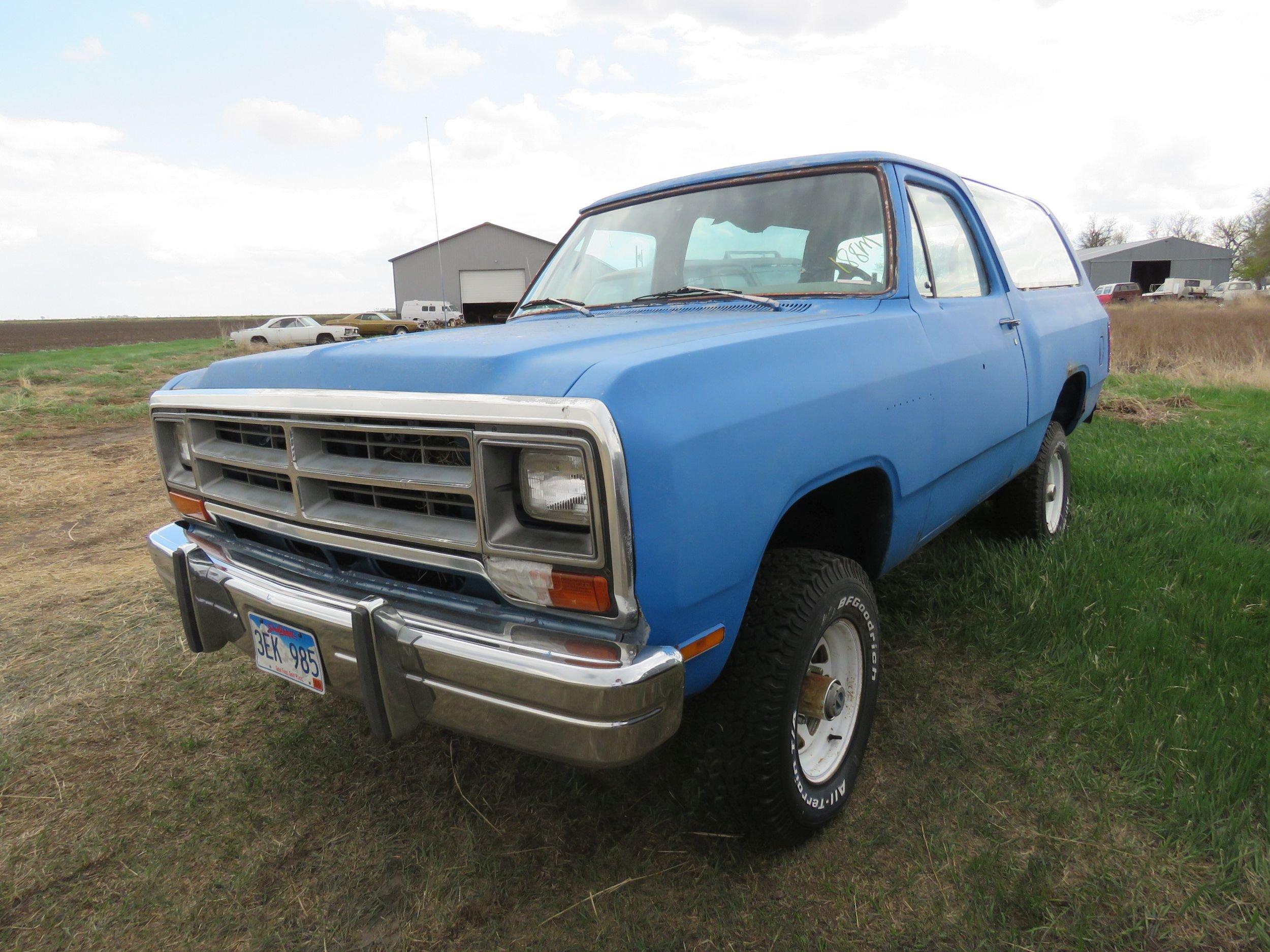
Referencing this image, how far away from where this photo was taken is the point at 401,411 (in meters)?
1.70

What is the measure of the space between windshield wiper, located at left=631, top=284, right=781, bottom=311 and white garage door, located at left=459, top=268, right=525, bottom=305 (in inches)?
1300

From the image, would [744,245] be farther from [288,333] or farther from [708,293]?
[288,333]

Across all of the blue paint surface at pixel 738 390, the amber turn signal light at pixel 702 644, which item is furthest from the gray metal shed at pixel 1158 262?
the amber turn signal light at pixel 702 644

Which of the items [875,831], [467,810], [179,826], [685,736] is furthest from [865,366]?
[179,826]

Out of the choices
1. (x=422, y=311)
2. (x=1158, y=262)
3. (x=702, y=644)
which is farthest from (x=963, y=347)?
(x=1158, y=262)

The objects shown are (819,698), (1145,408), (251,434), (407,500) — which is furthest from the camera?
(1145,408)

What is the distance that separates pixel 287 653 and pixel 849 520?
1586 millimetres

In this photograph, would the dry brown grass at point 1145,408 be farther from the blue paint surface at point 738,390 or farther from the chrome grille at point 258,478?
the chrome grille at point 258,478

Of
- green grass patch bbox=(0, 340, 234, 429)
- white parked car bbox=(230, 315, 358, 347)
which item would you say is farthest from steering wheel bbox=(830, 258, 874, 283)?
white parked car bbox=(230, 315, 358, 347)

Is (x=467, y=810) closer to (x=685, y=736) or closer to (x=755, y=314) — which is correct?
(x=685, y=736)

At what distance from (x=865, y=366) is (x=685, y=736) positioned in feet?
3.70

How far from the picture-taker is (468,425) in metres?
1.60

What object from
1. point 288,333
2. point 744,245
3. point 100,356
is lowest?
point 100,356

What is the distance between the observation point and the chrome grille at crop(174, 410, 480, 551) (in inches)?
66.4
